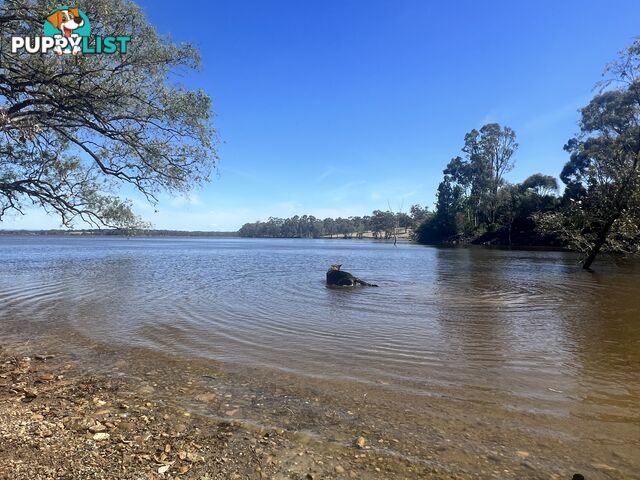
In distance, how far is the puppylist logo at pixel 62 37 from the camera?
7.79 meters

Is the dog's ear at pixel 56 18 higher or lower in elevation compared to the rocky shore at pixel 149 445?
higher

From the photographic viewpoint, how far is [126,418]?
4.97m

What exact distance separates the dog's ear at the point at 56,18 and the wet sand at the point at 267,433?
639 centimetres

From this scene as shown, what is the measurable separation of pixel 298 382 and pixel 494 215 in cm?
8397

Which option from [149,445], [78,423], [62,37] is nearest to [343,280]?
[62,37]

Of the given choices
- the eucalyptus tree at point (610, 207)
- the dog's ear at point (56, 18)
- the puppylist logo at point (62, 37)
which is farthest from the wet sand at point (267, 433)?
the eucalyptus tree at point (610, 207)

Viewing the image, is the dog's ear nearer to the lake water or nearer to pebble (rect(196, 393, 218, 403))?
the lake water

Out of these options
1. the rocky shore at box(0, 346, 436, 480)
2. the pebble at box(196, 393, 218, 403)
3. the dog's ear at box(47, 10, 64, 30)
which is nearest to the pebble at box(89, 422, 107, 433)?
the rocky shore at box(0, 346, 436, 480)

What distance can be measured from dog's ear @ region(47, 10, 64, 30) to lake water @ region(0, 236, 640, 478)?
6.61 meters

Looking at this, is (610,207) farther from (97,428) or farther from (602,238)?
(97,428)

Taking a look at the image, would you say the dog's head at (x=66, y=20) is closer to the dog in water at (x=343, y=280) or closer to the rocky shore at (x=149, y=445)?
the rocky shore at (x=149, y=445)

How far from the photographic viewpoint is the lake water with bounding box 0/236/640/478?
5.46 metres

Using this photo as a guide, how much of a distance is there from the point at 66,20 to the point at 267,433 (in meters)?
8.46

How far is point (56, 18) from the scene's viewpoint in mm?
7684
